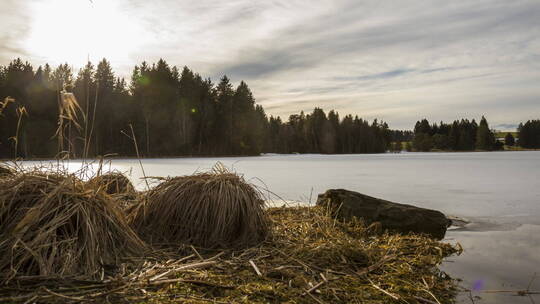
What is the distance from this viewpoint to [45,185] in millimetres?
2119

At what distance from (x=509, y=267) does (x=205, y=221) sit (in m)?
2.19

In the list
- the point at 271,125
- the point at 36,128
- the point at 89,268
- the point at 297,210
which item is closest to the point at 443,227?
the point at 297,210

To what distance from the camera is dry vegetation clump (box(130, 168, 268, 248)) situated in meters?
2.55

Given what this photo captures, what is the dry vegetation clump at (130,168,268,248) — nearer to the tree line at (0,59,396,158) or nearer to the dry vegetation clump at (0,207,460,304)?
the dry vegetation clump at (0,207,460,304)

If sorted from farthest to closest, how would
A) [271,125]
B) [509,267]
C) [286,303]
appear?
[271,125], [509,267], [286,303]

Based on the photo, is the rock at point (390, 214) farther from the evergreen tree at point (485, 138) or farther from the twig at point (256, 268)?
the evergreen tree at point (485, 138)

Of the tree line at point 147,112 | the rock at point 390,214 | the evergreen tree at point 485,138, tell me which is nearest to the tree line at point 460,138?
the evergreen tree at point 485,138

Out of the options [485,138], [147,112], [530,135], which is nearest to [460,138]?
[485,138]

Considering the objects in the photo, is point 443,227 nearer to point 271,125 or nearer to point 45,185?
point 45,185

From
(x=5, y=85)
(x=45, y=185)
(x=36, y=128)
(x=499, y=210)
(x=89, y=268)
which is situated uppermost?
(x=5, y=85)

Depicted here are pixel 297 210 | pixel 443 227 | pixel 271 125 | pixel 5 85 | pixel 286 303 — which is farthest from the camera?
pixel 271 125

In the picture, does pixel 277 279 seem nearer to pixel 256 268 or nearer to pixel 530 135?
pixel 256 268

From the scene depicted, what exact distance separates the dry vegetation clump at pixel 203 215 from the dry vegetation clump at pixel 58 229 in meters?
0.36

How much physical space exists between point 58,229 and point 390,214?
9.77 ft
